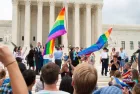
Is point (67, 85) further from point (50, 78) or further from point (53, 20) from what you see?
point (53, 20)

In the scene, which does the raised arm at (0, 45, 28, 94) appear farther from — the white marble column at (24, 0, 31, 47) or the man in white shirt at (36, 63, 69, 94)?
the white marble column at (24, 0, 31, 47)

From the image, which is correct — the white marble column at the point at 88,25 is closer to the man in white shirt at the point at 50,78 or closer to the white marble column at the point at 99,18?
the white marble column at the point at 99,18

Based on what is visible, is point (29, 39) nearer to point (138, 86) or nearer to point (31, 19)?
point (31, 19)

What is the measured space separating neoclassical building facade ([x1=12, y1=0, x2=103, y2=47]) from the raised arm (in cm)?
5040

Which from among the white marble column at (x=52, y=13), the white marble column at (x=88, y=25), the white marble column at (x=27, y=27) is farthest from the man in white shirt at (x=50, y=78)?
the white marble column at (x=88, y=25)

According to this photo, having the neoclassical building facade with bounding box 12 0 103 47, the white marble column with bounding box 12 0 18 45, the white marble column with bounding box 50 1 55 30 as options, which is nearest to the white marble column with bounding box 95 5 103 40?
the neoclassical building facade with bounding box 12 0 103 47

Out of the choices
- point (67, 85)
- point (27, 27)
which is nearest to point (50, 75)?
point (67, 85)

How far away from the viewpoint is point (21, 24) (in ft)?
188

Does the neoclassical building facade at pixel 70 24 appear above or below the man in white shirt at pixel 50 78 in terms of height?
above

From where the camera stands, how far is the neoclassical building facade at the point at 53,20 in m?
52.9

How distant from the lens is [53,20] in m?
53.5

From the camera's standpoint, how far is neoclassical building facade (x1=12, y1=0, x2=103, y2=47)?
52.9m

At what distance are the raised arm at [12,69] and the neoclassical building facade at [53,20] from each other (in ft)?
165

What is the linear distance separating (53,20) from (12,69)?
51.8 metres
